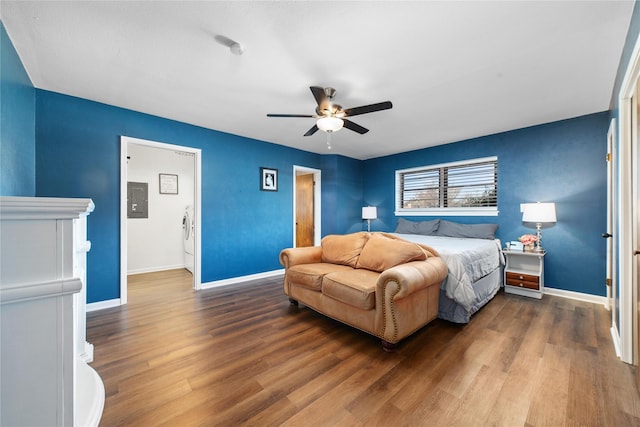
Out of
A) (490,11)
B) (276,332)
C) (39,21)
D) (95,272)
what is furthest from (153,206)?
(490,11)

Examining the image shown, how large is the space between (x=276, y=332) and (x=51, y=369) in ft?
6.11

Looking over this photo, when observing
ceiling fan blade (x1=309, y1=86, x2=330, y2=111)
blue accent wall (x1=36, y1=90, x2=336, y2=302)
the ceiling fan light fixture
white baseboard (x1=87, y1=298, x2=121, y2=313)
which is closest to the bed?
the ceiling fan light fixture

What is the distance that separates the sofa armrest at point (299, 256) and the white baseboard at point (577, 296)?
3.29 meters

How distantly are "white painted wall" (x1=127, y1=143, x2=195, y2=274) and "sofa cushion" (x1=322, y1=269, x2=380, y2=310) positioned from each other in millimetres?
3614

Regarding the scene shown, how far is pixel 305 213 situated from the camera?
19.3 feet

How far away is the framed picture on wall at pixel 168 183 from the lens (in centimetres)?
519

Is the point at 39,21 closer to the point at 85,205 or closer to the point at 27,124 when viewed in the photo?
the point at 27,124

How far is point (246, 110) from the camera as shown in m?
3.25

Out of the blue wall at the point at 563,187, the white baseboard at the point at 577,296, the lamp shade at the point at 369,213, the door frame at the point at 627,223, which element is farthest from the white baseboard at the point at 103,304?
the white baseboard at the point at 577,296

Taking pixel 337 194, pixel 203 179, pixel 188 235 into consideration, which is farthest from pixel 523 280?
pixel 188 235

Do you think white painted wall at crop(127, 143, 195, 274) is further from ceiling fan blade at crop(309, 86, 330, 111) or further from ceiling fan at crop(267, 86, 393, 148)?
ceiling fan blade at crop(309, 86, 330, 111)

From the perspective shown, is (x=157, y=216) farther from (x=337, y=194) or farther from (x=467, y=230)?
(x=467, y=230)

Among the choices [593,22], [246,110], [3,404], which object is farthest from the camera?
[246,110]

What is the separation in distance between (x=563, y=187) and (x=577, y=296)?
147 cm
